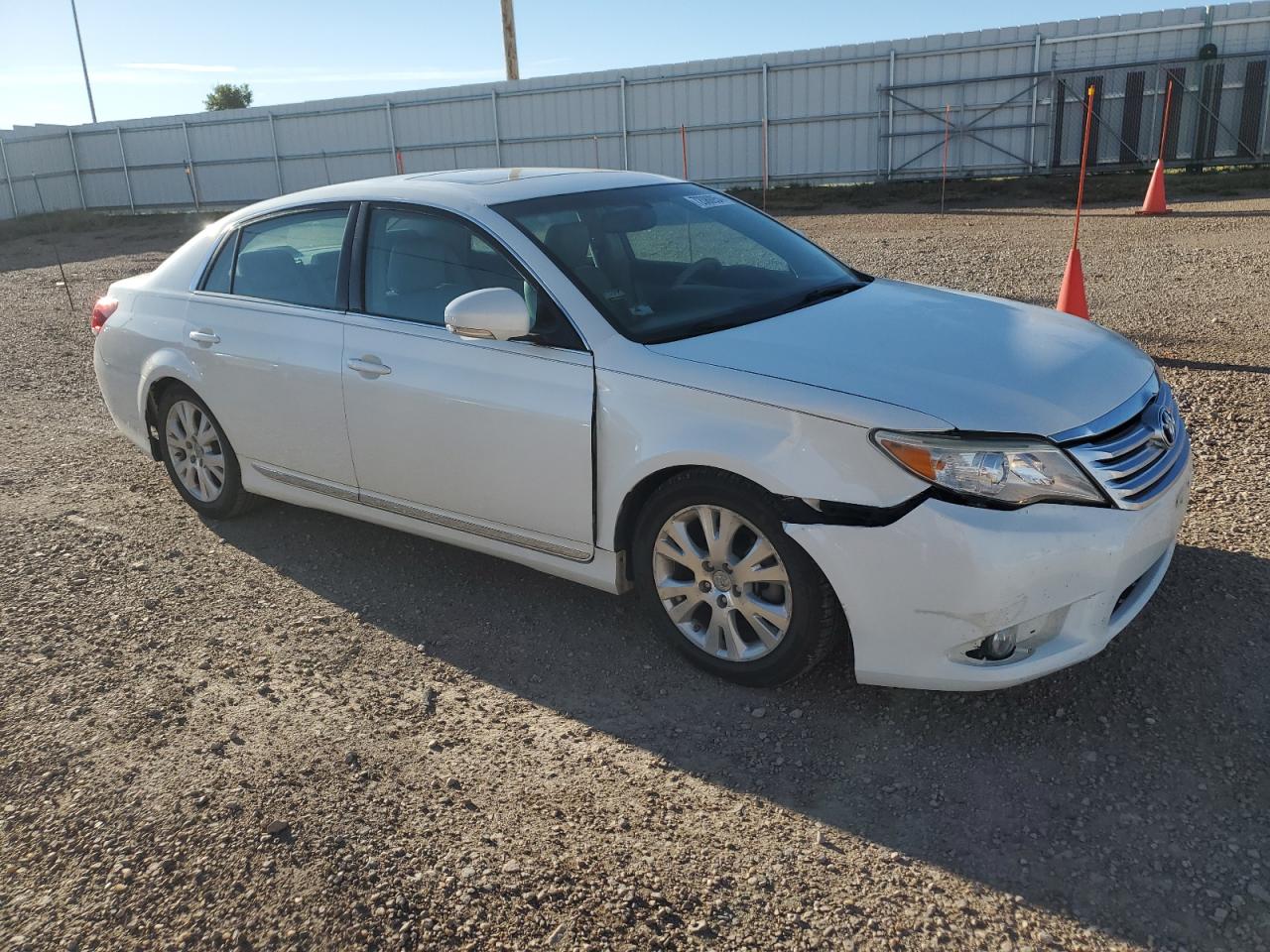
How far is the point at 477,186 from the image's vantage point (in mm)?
4297

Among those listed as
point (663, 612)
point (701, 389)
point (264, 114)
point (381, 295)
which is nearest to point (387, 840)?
point (663, 612)

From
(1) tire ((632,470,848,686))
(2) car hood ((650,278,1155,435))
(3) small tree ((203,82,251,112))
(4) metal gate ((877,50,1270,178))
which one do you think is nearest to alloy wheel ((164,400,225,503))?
(1) tire ((632,470,848,686))

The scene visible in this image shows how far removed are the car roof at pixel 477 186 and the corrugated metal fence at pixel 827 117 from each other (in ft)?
62.9

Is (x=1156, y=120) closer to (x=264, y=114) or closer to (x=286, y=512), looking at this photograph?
(x=286, y=512)

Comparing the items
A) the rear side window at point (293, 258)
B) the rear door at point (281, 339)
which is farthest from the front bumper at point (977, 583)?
the rear side window at point (293, 258)

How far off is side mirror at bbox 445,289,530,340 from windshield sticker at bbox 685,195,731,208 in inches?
52.1

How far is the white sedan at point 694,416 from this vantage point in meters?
3.00

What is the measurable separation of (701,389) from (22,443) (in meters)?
5.79

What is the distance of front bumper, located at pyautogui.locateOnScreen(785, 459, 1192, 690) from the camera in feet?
9.57

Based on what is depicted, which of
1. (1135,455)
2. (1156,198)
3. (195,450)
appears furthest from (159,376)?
(1156,198)

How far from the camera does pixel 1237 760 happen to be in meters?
2.98

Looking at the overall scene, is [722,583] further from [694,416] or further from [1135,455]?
[1135,455]

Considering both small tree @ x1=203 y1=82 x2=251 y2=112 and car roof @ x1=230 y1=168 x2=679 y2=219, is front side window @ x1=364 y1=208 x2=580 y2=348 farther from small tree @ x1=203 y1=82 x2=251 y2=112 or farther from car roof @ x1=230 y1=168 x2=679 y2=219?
small tree @ x1=203 y1=82 x2=251 y2=112

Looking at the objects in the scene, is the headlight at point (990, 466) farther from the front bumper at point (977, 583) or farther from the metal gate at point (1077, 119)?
the metal gate at point (1077, 119)
